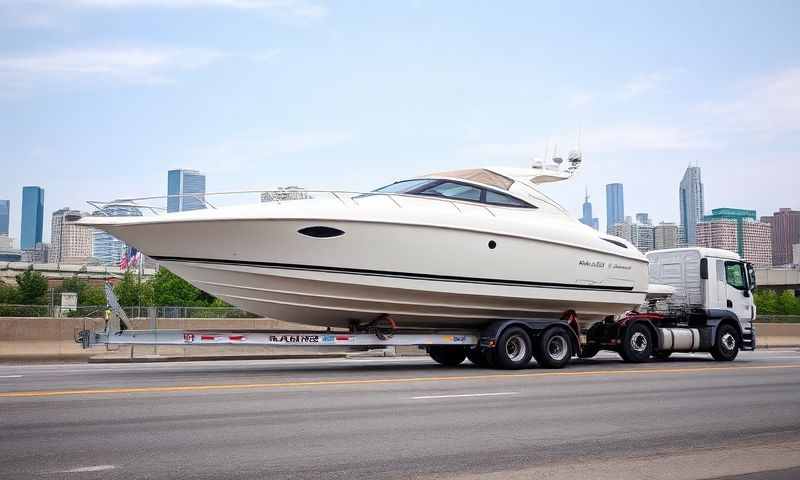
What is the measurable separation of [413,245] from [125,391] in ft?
18.2

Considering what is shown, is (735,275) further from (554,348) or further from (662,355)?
(554,348)

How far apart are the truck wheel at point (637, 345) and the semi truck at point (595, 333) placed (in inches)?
0.9

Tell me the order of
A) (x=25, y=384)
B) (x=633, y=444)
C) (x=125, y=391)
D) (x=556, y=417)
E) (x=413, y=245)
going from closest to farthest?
1. (x=633, y=444)
2. (x=556, y=417)
3. (x=125, y=391)
4. (x=25, y=384)
5. (x=413, y=245)

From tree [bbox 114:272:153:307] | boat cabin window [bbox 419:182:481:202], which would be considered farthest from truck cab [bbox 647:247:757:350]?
tree [bbox 114:272:153:307]

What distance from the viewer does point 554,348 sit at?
1589 cm

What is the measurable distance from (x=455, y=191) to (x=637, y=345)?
231 inches

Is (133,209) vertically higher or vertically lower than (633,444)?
higher

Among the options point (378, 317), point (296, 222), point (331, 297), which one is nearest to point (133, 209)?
point (296, 222)

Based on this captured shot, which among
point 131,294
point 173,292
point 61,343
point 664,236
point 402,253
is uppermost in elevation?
point 664,236

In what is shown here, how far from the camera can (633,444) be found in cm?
734

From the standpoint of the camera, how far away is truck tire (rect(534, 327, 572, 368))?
50.7ft

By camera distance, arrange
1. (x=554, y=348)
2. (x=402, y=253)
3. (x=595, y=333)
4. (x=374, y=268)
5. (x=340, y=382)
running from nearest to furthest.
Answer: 1. (x=340, y=382)
2. (x=374, y=268)
3. (x=402, y=253)
4. (x=554, y=348)
5. (x=595, y=333)

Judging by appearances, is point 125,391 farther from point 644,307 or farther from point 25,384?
point 644,307

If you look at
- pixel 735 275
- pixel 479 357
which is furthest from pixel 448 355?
pixel 735 275
